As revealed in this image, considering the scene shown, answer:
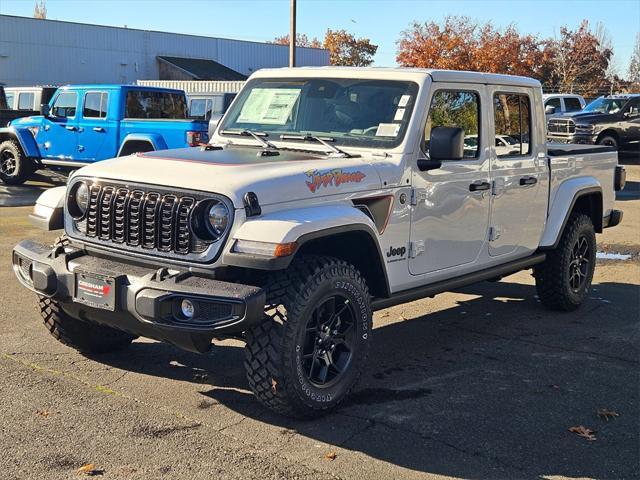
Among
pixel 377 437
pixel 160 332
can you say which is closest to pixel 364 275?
pixel 377 437

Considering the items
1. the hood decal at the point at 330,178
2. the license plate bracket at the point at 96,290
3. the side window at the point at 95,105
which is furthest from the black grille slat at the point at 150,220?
the side window at the point at 95,105

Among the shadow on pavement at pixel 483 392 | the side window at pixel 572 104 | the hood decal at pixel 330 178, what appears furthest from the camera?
the side window at pixel 572 104

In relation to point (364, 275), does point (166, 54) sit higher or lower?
higher

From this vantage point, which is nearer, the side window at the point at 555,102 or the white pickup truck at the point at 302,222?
the white pickup truck at the point at 302,222

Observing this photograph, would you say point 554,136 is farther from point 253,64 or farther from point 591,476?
point 253,64

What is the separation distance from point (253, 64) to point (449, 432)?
44817 mm

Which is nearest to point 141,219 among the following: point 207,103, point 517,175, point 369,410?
point 369,410

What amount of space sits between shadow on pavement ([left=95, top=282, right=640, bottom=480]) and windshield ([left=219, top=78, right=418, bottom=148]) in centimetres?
160

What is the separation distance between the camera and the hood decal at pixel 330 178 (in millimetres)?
4504

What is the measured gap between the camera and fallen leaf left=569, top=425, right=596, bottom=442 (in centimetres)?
440

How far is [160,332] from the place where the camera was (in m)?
4.20

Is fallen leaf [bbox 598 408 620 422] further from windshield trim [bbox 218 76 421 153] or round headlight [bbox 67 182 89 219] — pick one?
round headlight [bbox 67 182 89 219]

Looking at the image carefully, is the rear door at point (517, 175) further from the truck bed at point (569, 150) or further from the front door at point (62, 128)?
the front door at point (62, 128)

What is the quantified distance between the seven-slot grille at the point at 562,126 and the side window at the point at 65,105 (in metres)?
12.8
